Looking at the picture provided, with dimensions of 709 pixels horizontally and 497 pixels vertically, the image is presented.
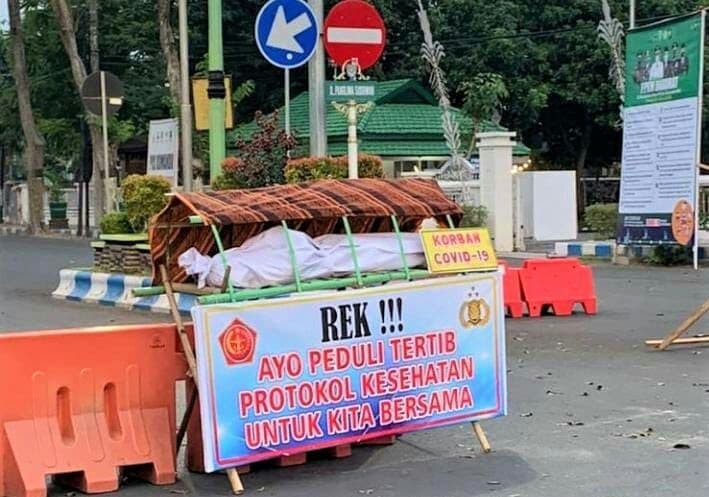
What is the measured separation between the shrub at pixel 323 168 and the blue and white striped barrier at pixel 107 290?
2.33 metres

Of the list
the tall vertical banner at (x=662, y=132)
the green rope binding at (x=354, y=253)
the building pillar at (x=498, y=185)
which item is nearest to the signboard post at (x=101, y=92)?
the building pillar at (x=498, y=185)

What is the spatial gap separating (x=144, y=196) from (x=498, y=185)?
9.39 metres

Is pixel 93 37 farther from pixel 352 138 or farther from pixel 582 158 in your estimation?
pixel 352 138

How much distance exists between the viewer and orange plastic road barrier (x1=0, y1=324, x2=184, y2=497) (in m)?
5.82

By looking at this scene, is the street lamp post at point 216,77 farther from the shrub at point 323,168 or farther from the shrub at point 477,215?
the shrub at point 477,215

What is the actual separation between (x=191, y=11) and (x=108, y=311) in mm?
23542

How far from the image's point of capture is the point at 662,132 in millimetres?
18438

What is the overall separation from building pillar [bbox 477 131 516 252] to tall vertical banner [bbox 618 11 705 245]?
4.42 meters

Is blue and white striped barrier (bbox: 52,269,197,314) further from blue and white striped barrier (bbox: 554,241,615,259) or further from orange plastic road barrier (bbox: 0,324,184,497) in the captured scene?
blue and white striped barrier (bbox: 554,241,615,259)

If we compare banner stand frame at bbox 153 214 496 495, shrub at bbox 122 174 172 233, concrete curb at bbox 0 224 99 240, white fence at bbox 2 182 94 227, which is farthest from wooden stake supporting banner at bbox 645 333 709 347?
white fence at bbox 2 182 94 227

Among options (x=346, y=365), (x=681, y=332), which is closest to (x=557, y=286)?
(x=681, y=332)

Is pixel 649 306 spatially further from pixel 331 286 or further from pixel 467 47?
pixel 467 47

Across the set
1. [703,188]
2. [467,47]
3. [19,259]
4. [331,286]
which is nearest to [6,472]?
[331,286]

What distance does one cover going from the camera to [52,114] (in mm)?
43031
